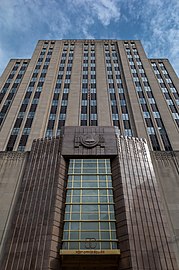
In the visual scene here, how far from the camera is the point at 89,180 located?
69.9ft

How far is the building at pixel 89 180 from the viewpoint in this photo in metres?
15.9

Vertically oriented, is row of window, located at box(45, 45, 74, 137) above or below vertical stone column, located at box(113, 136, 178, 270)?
above

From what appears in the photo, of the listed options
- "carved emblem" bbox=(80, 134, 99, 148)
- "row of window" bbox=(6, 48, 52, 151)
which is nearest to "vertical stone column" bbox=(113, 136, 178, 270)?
"carved emblem" bbox=(80, 134, 99, 148)

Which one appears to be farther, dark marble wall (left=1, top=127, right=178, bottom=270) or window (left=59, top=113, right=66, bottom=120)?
window (left=59, top=113, right=66, bottom=120)

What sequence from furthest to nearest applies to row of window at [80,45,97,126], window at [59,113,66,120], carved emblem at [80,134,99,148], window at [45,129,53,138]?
window at [59,113,66,120] → row of window at [80,45,97,126] → window at [45,129,53,138] → carved emblem at [80,134,99,148]

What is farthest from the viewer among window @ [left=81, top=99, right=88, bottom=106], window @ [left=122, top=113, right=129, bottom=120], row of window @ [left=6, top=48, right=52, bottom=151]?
window @ [left=81, top=99, right=88, bottom=106]

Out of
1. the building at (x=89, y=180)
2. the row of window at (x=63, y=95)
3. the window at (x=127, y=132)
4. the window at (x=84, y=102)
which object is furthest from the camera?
the window at (x=84, y=102)

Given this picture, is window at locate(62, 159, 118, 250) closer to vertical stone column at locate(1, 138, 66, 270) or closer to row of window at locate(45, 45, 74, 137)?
vertical stone column at locate(1, 138, 66, 270)

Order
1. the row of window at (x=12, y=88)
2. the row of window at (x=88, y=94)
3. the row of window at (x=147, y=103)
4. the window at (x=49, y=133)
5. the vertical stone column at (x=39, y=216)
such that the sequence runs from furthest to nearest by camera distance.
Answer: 1. the row of window at (x=12, y=88)
2. the row of window at (x=88, y=94)
3. the window at (x=49, y=133)
4. the row of window at (x=147, y=103)
5. the vertical stone column at (x=39, y=216)

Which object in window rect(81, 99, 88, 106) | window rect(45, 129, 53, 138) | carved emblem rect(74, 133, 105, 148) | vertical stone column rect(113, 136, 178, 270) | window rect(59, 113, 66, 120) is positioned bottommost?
vertical stone column rect(113, 136, 178, 270)

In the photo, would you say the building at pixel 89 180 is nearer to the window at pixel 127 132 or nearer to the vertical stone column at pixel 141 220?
the vertical stone column at pixel 141 220

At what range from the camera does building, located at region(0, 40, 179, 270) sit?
15.9 m

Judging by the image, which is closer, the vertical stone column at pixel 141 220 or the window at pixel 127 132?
the vertical stone column at pixel 141 220

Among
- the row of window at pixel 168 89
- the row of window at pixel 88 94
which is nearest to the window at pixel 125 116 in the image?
the row of window at pixel 88 94
